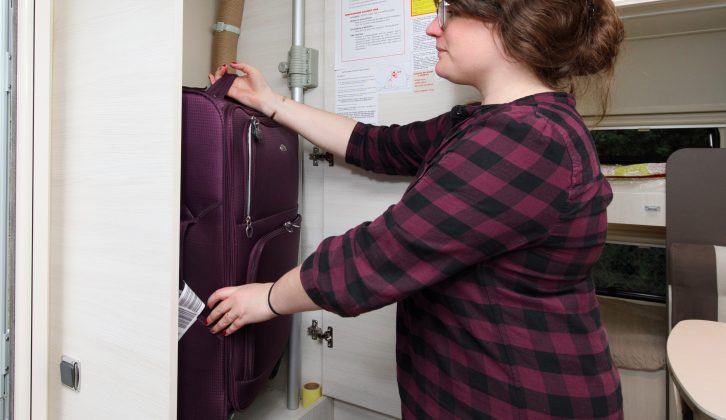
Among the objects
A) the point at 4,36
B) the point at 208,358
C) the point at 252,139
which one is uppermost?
the point at 4,36

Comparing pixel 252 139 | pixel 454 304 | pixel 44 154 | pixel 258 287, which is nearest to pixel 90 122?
pixel 44 154

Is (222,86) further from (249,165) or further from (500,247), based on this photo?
(500,247)

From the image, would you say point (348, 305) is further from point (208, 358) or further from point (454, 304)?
point (208, 358)

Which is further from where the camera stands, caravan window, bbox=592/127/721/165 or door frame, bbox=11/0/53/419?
caravan window, bbox=592/127/721/165

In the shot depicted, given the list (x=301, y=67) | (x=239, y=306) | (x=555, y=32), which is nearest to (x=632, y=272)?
(x=555, y=32)

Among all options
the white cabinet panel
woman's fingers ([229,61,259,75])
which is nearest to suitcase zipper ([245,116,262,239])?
woman's fingers ([229,61,259,75])

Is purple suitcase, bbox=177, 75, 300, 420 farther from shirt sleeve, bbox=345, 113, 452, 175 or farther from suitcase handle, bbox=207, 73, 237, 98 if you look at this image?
shirt sleeve, bbox=345, 113, 452, 175

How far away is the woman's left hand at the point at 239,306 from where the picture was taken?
76 cm

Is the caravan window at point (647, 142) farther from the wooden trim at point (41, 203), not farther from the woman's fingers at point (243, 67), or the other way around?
the wooden trim at point (41, 203)

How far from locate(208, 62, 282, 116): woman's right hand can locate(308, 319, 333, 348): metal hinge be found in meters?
0.66

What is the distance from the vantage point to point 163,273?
0.69 metres

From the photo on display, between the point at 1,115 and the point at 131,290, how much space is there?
0.41 metres

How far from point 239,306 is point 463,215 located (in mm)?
432

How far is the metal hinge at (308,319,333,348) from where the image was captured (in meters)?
1.32
